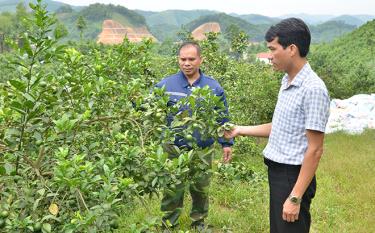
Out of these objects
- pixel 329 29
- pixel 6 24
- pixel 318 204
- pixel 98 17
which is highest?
pixel 318 204

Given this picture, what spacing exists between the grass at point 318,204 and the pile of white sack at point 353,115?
4.88m

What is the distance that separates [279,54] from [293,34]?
0.41 feet

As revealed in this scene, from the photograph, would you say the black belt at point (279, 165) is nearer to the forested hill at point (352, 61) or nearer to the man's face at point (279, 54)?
the man's face at point (279, 54)

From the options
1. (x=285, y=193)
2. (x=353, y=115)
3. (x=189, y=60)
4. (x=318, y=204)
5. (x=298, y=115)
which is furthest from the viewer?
(x=353, y=115)

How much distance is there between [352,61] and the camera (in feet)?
127

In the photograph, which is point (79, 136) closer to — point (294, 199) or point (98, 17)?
point (294, 199)

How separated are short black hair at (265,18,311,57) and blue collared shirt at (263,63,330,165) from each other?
13 centimetres

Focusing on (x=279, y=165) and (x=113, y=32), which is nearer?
(x=279, y=165)

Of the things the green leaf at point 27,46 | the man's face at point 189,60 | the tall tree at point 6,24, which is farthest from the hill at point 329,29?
the green leaf at point 27,46

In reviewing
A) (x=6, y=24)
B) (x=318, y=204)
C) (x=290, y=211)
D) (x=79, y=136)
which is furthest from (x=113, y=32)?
(x=290, y=211)

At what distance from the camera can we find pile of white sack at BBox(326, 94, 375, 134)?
473 inches

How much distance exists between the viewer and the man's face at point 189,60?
330cm

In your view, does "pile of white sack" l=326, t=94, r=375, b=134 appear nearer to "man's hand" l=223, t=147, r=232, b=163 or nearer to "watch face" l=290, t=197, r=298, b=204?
"man's hand" l=223, t=147, r=232, b=163

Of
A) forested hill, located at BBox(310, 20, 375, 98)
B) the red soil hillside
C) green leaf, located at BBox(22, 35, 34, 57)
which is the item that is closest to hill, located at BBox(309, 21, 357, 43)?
the red soil hillside
